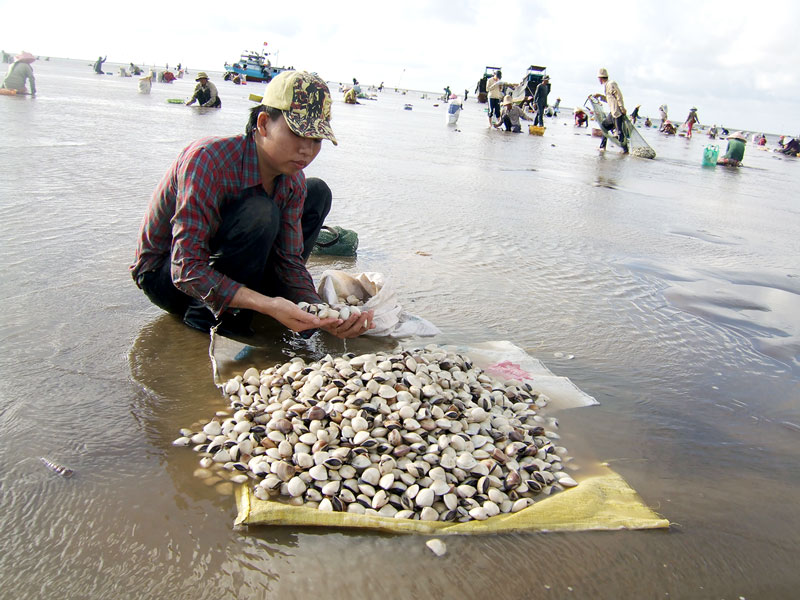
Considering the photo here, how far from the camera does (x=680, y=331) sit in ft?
12.3

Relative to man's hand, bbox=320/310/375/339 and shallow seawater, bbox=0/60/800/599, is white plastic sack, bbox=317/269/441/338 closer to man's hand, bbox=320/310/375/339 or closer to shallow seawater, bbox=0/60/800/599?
shallow seawater, bbox=0/60/800/599

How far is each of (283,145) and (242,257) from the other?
599mm

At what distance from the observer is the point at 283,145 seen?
8.08ft

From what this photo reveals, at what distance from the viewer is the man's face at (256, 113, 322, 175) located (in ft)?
7.99

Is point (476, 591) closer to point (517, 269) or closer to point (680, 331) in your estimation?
point (680, 331)

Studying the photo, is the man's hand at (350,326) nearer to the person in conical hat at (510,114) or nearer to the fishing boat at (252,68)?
the person in conical hat at (510,114)

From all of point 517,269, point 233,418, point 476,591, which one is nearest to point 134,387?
point 233,418

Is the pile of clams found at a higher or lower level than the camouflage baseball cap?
lower

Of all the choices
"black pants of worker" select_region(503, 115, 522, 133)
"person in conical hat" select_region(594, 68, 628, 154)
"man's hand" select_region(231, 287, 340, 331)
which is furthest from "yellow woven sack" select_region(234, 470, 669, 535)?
"black pants of worker" select_region(503, 115, 522, 133)

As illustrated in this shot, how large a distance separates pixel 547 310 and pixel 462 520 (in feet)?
7.45

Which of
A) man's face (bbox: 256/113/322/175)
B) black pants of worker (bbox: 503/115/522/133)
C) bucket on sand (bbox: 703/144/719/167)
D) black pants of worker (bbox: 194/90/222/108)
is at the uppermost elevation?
black pants of worker (bbox: 503/115/522/133)

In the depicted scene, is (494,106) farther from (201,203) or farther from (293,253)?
(201,203)

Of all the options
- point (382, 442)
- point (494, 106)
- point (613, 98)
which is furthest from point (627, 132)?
point (382, 442)

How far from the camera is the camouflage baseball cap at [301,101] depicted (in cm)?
237
